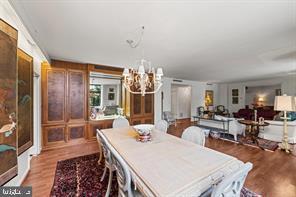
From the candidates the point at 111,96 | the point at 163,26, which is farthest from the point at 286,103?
the point at 111,96

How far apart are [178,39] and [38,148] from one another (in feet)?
13.2

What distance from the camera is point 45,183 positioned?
2.24m

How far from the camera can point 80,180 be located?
7.54 ft

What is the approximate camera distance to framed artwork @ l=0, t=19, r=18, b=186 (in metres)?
1.39

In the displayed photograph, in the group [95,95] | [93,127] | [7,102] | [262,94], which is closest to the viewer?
[7,102]

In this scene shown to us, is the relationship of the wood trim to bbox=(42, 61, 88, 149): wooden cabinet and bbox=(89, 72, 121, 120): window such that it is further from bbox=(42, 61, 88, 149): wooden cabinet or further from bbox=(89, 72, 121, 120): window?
bbox=(89, 72, 121, 120): window

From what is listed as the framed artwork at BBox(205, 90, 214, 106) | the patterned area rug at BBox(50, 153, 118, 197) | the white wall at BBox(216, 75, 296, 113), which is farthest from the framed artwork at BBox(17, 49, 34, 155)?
the white wall at BBox(216, 75, 296, 113)

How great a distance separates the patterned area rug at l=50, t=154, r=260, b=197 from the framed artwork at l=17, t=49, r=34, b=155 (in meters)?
0.77

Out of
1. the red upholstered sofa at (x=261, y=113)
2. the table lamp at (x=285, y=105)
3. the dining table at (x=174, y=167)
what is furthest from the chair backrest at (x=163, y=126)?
the red upholstered sofa at (x=261, y=113)

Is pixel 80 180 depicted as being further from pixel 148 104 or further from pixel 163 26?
pixel 148 104

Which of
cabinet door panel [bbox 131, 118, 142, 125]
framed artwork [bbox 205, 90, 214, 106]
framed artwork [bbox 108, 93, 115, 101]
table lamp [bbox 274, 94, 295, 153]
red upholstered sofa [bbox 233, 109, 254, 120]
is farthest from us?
framed artwork [bbox 205, 90, 214, 106]

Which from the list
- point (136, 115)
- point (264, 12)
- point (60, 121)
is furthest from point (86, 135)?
point (264, 12)

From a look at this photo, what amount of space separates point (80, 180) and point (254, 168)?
3227mm

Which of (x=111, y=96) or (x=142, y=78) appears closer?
(x=142, y=78)
